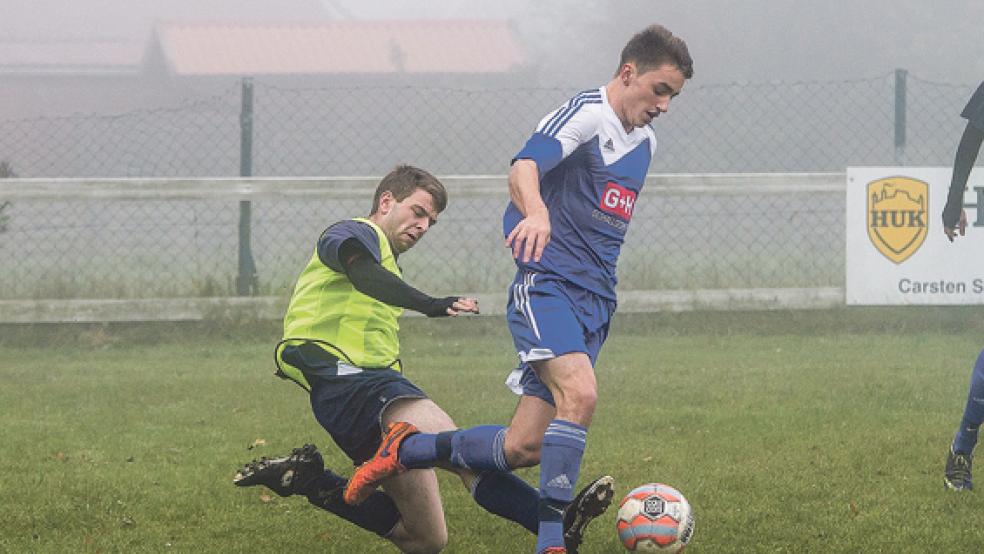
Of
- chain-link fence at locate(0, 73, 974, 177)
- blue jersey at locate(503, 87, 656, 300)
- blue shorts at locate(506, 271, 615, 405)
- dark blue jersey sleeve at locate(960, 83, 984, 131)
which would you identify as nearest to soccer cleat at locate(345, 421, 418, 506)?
blue shorts at locate(506, 271, 615, 405)

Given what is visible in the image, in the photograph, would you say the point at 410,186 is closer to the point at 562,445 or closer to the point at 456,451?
the point at 456,451

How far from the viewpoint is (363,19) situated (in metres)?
41.1

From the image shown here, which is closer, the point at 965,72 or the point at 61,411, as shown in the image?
the point at 61,411

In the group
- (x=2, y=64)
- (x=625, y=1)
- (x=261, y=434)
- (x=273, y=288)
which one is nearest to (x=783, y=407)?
(x=261, y=434)

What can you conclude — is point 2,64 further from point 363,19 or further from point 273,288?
point 273,288

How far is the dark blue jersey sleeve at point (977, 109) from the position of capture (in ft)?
26.5

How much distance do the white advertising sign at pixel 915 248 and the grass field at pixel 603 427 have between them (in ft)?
1.18

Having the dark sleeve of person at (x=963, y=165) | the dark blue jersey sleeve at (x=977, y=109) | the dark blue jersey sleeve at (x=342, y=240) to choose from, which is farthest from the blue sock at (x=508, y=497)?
the dark blue jersey sleeve at (x=977, y=109)

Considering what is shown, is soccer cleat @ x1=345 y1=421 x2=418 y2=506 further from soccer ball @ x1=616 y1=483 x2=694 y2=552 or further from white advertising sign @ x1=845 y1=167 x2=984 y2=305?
white advertising sign @ x1=845 y1=167 x2=984 y2=305

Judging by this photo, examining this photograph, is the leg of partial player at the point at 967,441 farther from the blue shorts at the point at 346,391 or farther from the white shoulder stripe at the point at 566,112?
the blue shorts at the point at 346,391

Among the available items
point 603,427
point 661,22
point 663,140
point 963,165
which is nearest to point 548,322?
point 603,427

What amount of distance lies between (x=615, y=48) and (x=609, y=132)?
3789 centimetres

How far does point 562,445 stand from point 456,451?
0.37 m

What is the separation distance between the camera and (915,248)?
448 inches
